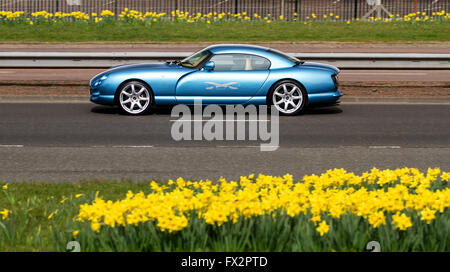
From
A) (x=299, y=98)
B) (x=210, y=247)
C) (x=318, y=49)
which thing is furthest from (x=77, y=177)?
(x=318, y=49)

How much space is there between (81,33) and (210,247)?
2332 centimetres

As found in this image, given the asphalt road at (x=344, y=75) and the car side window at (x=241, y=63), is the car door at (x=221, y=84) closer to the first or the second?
the car side window at (x=241, y=63)

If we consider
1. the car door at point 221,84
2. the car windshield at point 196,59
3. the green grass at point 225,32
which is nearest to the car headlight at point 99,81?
the car door at point 221,84

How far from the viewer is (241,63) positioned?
15922mm

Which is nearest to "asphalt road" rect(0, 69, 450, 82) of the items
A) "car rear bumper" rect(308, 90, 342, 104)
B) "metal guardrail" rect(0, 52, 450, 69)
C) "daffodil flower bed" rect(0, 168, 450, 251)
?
"metal guardrail" rect(0, 52, 450, 69)

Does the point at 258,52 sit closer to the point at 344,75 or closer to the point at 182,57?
the point at 182,57

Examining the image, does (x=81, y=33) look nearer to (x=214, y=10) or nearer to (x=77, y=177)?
(x=214, y=10)

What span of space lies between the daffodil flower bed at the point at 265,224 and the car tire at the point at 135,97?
367 inches

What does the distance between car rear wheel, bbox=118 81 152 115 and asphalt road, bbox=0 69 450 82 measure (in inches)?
185

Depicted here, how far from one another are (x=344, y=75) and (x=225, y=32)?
264 inches

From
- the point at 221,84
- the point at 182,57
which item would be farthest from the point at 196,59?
the point at 182,57

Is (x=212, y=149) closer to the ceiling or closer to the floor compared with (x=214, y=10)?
closer to the floor

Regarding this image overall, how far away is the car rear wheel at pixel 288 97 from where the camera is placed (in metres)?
15.8

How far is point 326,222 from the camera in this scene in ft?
20.2
